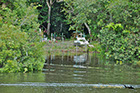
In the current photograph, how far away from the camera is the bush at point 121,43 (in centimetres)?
1684

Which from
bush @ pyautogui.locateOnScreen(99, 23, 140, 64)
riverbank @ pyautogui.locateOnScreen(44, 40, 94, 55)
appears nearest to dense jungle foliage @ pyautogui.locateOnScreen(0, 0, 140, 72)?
bush @ pyautogui.locateOnScreen(99, 23, 140, 64)

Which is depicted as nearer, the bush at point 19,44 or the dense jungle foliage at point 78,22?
the bush at point 19,44

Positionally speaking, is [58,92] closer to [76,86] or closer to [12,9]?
[76,86]

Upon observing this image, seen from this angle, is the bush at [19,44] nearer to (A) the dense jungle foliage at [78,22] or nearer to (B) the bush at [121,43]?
(A) the dense jungle foliage at [78,22]

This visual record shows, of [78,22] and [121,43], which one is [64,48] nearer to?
[78,22]

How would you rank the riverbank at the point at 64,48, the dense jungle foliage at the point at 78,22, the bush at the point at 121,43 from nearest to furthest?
the dense jungle foliage at the point at 78,22, the bush at the point at 121,43, the riverbank at the point at 64,48

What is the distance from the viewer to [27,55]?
35.8 ft

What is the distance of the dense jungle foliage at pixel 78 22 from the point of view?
34.3 ft

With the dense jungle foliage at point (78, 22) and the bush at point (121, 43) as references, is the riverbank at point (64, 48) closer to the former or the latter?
the dense jungle foliage at point (78, 22)

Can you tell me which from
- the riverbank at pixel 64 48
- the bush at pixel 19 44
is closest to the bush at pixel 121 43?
the bush at pixel 19 44

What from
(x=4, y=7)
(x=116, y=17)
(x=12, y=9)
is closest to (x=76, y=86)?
(x=4, y=7)

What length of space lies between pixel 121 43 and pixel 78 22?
6114mm

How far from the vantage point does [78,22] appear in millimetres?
22578

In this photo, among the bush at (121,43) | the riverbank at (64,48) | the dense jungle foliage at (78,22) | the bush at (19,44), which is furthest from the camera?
the riverbank at (64,48)
